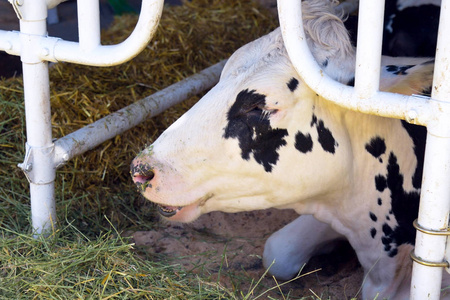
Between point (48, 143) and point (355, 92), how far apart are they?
3.88 ft

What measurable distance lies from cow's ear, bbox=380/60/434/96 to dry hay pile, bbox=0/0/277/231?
4.55 ft

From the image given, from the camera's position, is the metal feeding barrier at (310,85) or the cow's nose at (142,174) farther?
the cow's nose at (142,174)

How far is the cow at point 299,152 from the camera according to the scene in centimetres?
210

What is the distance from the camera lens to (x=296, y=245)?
9.22ft

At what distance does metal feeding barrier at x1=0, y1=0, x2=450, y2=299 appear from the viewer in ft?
5.32

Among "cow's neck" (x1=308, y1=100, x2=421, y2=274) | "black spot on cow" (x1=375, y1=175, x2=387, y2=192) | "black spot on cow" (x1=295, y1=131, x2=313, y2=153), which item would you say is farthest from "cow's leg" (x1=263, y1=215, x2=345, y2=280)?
"black spot on cow" (x1=295, y1=131, x2=313, y2=153)

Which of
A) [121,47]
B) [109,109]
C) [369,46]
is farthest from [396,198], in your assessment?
[109,109]

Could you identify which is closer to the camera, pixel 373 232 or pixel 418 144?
pixel 418 144

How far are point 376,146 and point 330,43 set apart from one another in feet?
1.30

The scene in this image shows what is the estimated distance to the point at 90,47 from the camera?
2.13 meters

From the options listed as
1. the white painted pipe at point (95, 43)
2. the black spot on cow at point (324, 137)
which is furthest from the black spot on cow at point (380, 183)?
the white painted pipe at point (95, 43)

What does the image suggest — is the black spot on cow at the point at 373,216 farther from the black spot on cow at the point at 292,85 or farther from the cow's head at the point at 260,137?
the black spot on cow at the point at 292,85

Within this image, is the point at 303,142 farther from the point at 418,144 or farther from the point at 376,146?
the point at 418,144

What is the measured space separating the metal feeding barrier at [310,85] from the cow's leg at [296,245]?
0.88 meters
